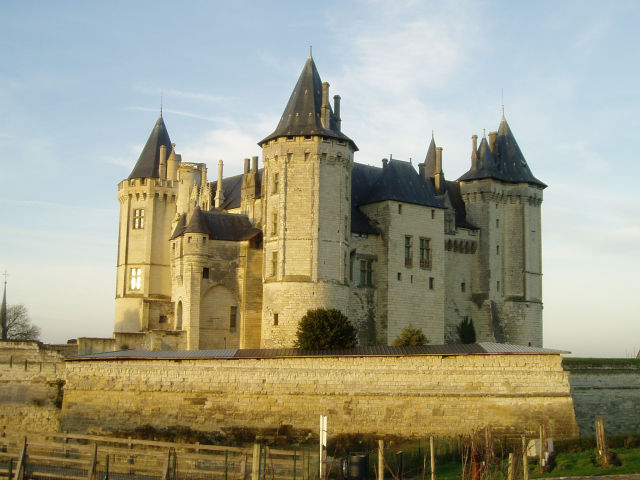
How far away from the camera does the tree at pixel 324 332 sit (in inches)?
1395

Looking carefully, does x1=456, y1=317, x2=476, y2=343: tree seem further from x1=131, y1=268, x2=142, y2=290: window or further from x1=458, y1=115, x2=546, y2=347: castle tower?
x1=131, y1=268, x2=142, y2=290: window

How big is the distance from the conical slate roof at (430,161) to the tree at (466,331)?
9645 millimetres

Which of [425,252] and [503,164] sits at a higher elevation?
[503,164]

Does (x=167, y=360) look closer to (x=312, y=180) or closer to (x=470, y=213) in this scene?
(x=312, y=180)

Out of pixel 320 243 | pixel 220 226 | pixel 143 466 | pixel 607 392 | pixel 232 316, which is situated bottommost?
pixel 143 466

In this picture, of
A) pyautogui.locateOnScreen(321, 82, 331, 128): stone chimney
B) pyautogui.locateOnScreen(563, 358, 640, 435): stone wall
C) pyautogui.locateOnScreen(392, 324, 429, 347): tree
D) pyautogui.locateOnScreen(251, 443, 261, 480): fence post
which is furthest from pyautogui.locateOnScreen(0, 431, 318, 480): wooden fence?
pyautogui.locateOnScreen(321, 82, 331, 128): stone chimney

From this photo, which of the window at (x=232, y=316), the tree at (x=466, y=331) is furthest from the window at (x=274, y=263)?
the tree at (x=466, y=331)

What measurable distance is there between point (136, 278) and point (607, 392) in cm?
2757

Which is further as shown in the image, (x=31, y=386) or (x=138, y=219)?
(x=138, y=219)

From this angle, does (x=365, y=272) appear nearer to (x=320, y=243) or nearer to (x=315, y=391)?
(x=320, y=243)

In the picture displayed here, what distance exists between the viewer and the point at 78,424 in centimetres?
3438

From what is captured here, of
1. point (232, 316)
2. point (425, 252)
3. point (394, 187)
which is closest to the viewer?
point (232, 316)

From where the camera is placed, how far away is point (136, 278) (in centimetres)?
5138

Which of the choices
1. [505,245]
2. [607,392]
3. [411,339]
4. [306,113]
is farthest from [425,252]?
[607,392]
